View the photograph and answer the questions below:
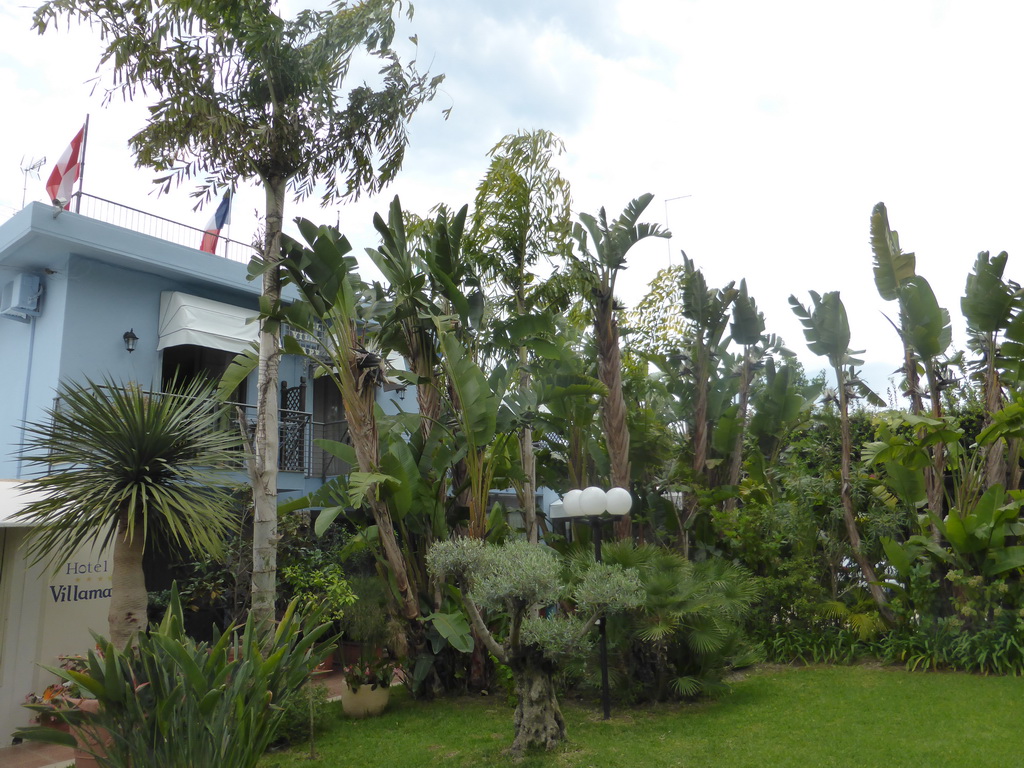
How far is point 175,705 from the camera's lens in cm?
476

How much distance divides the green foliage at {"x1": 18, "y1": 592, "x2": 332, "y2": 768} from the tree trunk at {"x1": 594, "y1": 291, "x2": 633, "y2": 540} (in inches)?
220

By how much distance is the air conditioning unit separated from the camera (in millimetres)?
10930

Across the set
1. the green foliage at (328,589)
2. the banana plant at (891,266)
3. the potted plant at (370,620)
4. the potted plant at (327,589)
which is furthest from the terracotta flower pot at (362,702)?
the banana plant at (891,266)

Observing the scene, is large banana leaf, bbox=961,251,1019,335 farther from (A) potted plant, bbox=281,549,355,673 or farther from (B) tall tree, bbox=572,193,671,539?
(A) potted plant, bbox=281,549,355,673

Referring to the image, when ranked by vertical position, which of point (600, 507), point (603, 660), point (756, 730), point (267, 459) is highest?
point (267, 459)

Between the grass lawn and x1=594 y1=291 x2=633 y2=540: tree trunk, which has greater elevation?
x1=594 y1=291 x2=633 y2=540: tree trunk

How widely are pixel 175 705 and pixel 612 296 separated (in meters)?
7.41

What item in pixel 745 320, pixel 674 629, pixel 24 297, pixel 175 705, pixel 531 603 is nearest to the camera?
pixel 175 705

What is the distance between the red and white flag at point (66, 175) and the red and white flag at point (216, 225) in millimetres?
2385

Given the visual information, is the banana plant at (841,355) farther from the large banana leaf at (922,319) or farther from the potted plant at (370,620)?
the potted plant at (370,620)

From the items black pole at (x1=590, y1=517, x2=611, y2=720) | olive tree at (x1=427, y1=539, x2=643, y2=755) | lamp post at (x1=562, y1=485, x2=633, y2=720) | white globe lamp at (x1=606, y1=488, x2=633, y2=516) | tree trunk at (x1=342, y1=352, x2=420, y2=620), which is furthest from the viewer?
tree trunk at (x1=342, y1=352, x2=420, y2=620)

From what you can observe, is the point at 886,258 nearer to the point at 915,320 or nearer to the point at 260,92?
the point at 915,320

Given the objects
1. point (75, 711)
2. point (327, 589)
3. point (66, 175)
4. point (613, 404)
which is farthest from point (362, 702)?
point (66, 175)

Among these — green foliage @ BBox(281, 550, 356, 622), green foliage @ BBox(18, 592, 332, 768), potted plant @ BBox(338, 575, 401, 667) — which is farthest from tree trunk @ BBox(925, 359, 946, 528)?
green foliage @ BBox(18, 592, 332, 768)
